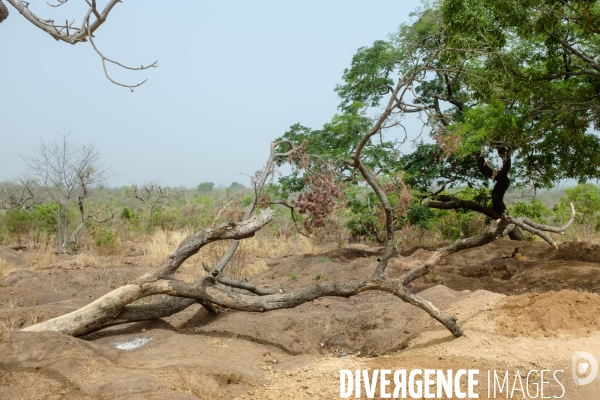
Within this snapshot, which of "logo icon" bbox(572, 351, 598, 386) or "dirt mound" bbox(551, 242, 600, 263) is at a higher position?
"dirt mound" bbox(551, 242, 600, 263)

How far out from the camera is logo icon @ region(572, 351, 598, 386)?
12.8 ft

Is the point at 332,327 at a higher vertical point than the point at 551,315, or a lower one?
lower

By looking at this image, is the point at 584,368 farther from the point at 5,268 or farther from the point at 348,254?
the point at 5,268

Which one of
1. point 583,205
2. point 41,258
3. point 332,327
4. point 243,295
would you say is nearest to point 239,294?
point 243,295

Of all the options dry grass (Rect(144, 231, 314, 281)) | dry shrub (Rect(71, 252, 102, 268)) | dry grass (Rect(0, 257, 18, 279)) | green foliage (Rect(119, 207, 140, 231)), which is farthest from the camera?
green foliage (Rect(119, 207, 140, 231))

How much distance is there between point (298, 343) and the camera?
18.1 feet

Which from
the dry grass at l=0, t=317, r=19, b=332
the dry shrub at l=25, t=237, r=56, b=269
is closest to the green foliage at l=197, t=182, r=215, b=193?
the dry shrub at l=25, t=237, r=56, b=269

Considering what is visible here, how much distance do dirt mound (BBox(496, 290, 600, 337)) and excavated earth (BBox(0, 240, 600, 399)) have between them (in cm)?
1

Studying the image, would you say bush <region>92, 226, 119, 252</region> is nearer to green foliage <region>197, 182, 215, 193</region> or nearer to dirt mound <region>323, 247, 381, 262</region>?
dirt mound <region>323, 247, 381, 262</region>

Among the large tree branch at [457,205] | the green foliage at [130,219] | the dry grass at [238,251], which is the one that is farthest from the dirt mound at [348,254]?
the green foliage at [130,219]

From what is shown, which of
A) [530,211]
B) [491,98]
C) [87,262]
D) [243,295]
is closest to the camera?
[243,295]

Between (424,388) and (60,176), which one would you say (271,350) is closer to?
(424,388)

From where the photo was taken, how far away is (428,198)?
38.0 ft

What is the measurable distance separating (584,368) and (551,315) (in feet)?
3.07
